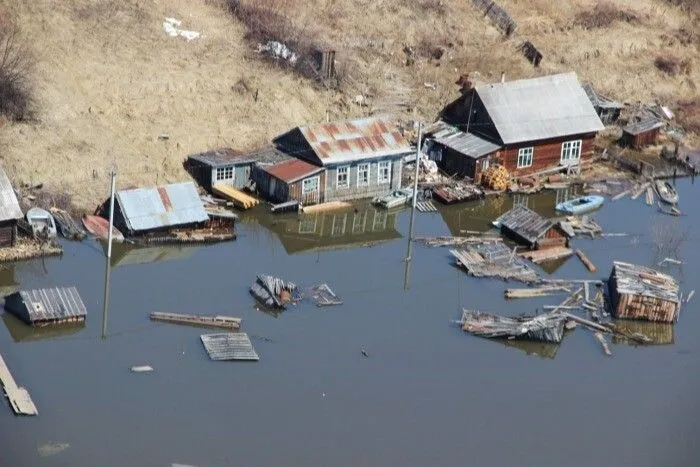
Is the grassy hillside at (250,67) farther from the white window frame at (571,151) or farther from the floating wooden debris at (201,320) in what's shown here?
the floating wooden debris at (201,320)

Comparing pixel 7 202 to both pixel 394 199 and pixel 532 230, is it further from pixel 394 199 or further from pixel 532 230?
pixel 532 230

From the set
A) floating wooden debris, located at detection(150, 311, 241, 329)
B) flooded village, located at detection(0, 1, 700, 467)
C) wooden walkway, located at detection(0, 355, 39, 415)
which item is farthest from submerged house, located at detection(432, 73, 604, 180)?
wooden walkway, located at detection(0, 355, 39, 415)

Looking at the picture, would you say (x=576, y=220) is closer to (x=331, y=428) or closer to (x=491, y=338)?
(x=491, y=338)

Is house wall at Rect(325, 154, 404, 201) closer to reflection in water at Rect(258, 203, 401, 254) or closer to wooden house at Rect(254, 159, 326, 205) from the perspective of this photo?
wooden house at Rect(254, 159, 326, 205)

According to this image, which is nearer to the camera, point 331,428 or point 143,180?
point 331,428

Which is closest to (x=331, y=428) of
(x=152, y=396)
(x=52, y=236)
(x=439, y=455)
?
(x=439, y=455)

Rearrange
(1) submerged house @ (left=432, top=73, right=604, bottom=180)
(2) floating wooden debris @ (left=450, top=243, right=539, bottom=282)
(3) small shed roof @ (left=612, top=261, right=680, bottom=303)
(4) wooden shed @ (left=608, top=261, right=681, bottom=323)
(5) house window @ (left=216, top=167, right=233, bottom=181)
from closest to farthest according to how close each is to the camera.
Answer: (4) wooden shed @ (left=608, top=261, right=681, bottom=323), (3) small shed roof @ (left=612, top=261, right=680, bottom=303), (2) floating wooden debris @ (left=450, top=243, right=539, bottom=282), (5) house window @ (left=216, top=167, right=233, bottom=181), (1) submerged house @ (left=432, top=73, right=604, bottom=180)
